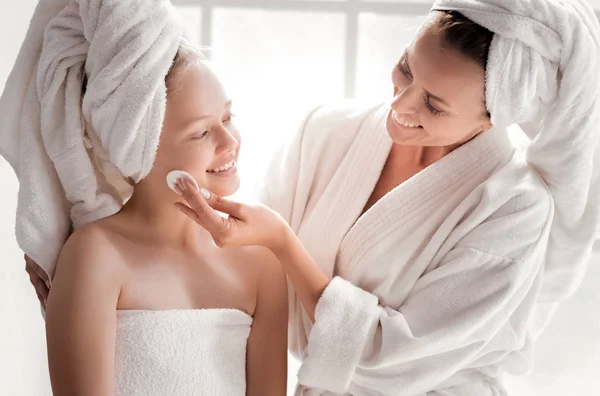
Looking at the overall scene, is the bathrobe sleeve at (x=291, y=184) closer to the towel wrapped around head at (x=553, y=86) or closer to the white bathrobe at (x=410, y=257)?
the white bathrobe at (x=410, y=257)

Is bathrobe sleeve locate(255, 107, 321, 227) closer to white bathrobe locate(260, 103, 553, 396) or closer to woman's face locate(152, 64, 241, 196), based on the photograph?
white bathrobe locate(260, 103, 553, 396)

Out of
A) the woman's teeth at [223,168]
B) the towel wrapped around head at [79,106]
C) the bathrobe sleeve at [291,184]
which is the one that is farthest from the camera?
the bathrobe sleeve at [291,184]

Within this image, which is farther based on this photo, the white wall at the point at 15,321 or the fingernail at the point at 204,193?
the white wall at the point at 15,321

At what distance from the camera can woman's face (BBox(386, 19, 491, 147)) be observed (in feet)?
4.78

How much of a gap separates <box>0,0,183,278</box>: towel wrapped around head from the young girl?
51 millimetres

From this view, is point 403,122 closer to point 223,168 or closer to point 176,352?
point 223,168

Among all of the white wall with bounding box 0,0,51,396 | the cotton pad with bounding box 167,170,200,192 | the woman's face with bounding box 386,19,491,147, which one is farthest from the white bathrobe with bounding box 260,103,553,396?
the white wall with bounding box 0,0,51,396

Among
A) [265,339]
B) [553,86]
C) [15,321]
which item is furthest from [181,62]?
[15,321]

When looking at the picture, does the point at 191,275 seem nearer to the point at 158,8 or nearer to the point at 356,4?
the point at 158,8

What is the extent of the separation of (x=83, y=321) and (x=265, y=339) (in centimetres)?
38

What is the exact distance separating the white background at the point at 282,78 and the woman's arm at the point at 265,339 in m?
0.51

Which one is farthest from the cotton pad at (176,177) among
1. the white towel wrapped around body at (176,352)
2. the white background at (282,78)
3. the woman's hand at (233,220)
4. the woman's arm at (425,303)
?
the white background at (282,78)

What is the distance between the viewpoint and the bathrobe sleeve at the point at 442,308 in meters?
1.52

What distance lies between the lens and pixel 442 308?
5.07 ft
